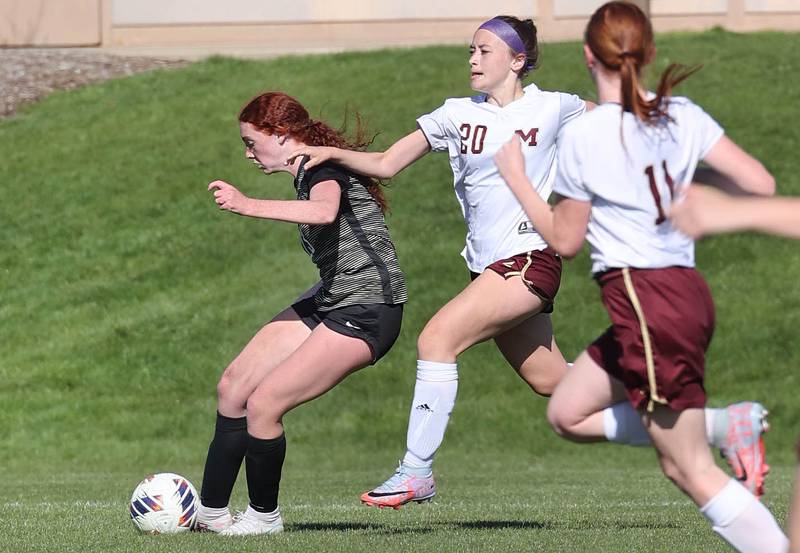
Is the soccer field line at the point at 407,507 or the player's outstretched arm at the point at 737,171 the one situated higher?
the player's outstretched arm at the point at 737,171

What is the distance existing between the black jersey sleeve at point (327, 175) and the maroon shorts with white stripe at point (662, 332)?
246cm

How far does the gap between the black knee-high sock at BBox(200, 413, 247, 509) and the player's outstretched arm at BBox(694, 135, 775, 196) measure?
339 centimetres

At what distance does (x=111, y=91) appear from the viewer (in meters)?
27.0

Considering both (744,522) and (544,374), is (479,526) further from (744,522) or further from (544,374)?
(744,522)

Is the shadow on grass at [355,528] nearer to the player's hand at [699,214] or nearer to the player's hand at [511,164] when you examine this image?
the player's hand at [511,164]

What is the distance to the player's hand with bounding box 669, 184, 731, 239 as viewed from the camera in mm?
4230

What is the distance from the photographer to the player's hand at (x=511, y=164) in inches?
203

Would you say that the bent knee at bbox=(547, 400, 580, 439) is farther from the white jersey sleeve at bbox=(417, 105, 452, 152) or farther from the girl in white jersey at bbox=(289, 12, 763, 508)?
the white jersey sleeve at bbox=(417, 105, 452, 152)

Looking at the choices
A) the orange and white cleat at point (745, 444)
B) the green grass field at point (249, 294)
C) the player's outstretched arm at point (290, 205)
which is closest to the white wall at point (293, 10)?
the green grass field at point (249, 294)

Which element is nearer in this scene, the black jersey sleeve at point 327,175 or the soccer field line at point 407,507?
the black jersey sleeve at point 327,175

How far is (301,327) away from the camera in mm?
7496

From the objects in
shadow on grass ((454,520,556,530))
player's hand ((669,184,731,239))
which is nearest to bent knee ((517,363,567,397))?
shadow on grass ((454,520,556,530))

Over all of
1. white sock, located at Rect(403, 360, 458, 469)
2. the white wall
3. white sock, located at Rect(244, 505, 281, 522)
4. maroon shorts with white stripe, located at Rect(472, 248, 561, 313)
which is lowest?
the white wall

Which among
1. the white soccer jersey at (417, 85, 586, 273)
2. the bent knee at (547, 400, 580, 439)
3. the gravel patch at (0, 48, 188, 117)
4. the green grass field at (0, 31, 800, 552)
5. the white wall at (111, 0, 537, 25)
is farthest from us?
the white wall at (111, 0, 537, 25)
